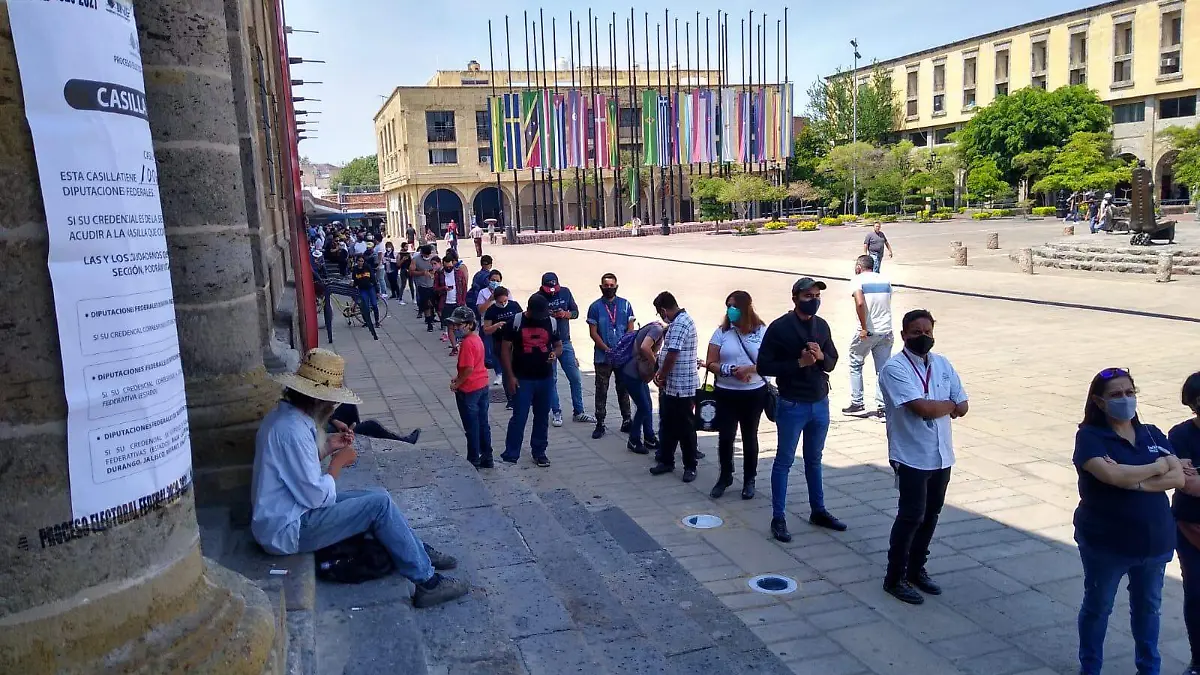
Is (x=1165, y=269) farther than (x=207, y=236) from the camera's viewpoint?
Yes

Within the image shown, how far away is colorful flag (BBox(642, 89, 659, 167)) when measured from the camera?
5512 cm

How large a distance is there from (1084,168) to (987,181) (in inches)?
271

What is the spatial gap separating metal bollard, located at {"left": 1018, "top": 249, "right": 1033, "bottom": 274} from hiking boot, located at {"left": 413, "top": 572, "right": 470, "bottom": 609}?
22226 millimetres

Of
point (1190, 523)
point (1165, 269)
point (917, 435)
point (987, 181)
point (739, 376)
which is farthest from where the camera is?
point (987, 181)

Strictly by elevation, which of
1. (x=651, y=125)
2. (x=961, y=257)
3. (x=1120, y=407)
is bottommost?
(x=961, y=257)

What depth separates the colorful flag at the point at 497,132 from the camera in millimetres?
52062

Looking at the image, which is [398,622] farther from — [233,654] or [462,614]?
[233,654]

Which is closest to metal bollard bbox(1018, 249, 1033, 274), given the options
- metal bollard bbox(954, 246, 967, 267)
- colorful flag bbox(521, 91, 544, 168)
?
metal bollard bbox(954, 246, 967, 267)

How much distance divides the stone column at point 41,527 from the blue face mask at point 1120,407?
3877mm

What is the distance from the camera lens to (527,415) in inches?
328

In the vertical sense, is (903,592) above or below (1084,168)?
below

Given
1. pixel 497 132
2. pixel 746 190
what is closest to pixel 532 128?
pixel 497 132

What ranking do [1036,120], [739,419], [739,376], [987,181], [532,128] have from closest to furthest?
[739,376], [739,419], [532,128], [1036,120], [987,181]

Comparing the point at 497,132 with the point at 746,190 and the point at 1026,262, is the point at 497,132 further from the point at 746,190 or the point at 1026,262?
the point at 1026,262
